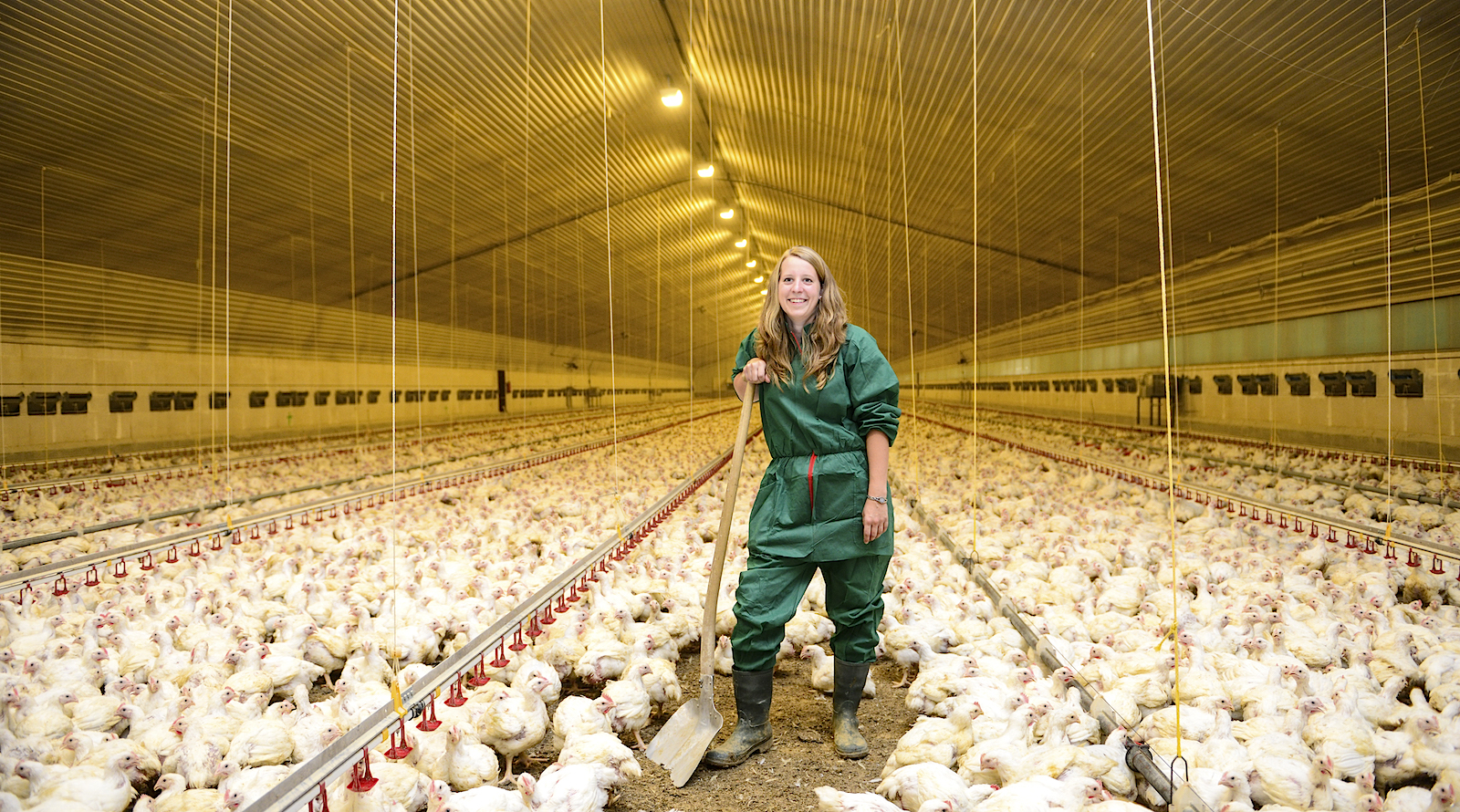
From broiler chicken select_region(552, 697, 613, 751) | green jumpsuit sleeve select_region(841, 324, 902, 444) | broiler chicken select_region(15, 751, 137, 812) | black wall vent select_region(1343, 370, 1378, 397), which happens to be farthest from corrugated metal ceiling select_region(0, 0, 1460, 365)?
broiler chicken select_region(15, 751, 137, 812)

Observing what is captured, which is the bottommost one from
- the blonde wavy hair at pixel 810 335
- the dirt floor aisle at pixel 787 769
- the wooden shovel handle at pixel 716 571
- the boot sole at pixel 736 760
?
the dirt floor aisle at pixel 787 769

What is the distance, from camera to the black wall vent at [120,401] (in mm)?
12227

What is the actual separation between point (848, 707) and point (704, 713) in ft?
1.63

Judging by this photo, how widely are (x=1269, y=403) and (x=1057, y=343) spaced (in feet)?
31.4

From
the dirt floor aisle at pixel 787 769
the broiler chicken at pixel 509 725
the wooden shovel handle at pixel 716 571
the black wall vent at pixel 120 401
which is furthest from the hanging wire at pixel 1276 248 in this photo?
the black wall vent at pixel 120 401

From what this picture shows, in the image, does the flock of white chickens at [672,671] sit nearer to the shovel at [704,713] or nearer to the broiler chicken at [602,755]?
the broiler chicken at [602,755]

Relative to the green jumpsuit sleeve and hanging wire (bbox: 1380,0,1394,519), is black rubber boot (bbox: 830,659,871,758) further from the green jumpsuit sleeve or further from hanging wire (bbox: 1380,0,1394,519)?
hanging wire (bbox: 1380,0,1394,519)

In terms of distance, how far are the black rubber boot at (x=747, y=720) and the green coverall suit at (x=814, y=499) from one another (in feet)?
0.17

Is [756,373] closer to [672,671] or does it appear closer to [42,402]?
[672,671]

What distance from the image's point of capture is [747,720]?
104 inches

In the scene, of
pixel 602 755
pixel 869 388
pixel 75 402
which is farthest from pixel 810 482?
pixel 75 402

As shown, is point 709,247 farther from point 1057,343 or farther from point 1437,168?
point 1437,168

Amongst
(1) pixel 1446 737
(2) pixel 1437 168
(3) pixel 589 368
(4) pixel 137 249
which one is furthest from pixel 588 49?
(3) pixel 589 368

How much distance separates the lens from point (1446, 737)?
2369 mm
